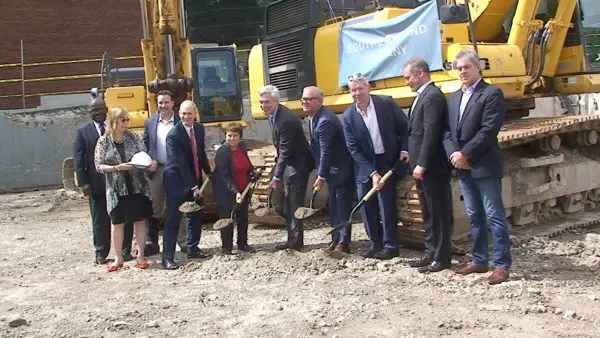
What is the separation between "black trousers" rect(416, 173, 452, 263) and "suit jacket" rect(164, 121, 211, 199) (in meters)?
2.22

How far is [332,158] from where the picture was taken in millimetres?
6695

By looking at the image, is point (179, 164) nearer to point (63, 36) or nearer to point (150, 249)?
point (150, 249)

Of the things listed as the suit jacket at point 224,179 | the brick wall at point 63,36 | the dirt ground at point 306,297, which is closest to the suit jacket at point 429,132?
the dirt ground at point 306,297

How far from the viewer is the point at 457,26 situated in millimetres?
7441

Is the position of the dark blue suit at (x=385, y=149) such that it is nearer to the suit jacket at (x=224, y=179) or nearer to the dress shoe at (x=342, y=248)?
the dress shoe at (x=342, y=248)

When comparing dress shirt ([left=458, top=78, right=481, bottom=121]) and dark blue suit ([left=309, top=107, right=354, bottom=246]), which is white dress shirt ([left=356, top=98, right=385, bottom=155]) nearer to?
dark blue suit ([left=309, top=107, right=354, bottom=246])

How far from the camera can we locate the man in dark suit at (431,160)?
5.71 m

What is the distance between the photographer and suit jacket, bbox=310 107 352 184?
6629 millimetres

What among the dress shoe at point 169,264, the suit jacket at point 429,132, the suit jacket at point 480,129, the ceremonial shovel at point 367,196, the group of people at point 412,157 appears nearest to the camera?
the suit jacket at point 480,129

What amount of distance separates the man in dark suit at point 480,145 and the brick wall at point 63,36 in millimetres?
15951

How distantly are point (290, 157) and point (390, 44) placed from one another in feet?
6.39

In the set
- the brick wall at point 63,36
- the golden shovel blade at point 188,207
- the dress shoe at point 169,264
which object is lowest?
the dress shoe at point 169,264

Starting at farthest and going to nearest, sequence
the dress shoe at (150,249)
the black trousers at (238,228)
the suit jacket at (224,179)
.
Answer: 1. the dress shoe at (150,249)
2. the black trousers at (238,228)
3. the suit jacket at (224,179)

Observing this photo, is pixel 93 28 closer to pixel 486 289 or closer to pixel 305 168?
pixel 305 168
